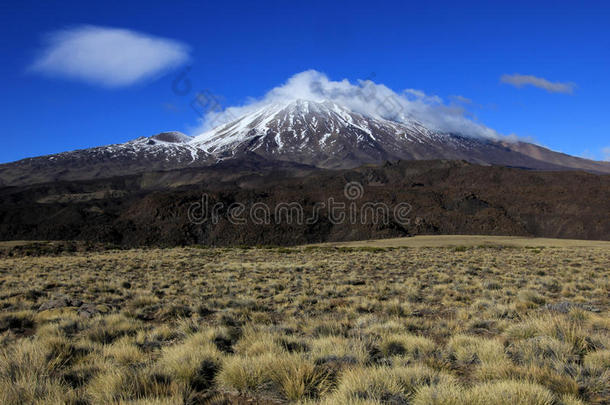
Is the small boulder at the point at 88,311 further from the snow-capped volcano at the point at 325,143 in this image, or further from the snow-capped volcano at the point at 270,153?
the snow-capped volcano at the point at 325,143

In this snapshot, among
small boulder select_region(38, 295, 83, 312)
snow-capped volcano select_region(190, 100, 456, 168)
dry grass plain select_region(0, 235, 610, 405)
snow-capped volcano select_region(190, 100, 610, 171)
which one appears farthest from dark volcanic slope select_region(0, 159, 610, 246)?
snow-capped volcano select_region(190, 100, 456, 168)

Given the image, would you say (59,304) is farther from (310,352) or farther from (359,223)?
(359,223)

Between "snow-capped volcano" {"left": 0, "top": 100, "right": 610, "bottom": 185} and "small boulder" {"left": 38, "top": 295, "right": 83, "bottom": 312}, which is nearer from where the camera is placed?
"small boulder" {"left": 38, "top": 295, "right": 83, "bottom": 312}

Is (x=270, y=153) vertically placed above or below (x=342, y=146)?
below

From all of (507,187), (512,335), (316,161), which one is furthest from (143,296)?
(316,161)

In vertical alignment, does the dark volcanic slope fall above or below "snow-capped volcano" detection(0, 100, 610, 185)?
below

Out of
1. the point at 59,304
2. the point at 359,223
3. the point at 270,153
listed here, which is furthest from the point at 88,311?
A: the point at 270,153

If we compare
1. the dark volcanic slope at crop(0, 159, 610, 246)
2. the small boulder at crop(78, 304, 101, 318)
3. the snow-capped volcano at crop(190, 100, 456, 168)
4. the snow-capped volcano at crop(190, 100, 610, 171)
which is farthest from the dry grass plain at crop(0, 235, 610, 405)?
the snow-capped volcano at crop(190, 100, 456, 168)

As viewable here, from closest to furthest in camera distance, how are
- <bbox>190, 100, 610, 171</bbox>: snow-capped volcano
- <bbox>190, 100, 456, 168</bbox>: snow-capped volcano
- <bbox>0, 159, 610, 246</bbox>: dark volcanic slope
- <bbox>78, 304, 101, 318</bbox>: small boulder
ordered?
<bbox>78, 304, 101, 318</bbox>: small boulder, <bbox>0, 159, 610, 246</bbox>: dark volcanic slope, <bbox>190, 100, 456, 168</bbox>: snow-capped volcano, <bbox>190, 100, 610, 171</bbox>: snow-capped volcano

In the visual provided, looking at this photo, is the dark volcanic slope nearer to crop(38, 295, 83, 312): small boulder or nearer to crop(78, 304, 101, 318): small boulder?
crop(38, 295, 83, 312): small boulder

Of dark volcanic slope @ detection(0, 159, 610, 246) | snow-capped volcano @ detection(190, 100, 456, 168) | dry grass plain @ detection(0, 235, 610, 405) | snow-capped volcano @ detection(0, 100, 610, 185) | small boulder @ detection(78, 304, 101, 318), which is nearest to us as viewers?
dry grass plain @ detection(0, 235, 610, 405)

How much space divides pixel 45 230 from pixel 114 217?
9390 millimetres

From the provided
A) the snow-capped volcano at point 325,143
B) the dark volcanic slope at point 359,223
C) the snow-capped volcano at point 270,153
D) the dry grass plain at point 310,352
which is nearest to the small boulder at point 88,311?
the dry grass plain at point 310,352

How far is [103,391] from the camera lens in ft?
12.6
